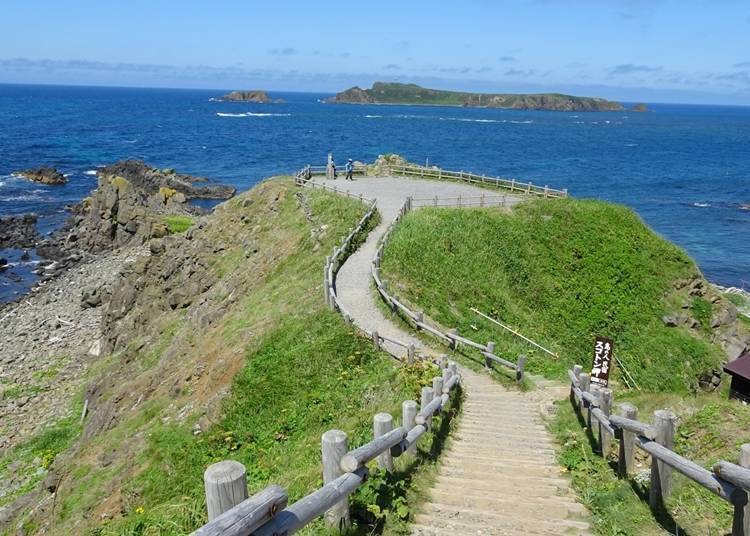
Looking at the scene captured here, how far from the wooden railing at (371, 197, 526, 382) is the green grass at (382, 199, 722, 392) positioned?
2.04 feet

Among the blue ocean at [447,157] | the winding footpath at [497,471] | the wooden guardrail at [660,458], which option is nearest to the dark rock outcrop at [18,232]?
the blue ocean at [447,157]

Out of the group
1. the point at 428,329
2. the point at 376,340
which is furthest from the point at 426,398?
the point at 428,329

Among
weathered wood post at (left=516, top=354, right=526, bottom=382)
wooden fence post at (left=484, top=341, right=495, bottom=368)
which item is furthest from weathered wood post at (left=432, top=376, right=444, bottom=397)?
wooden fence post at (left=484, top=341, right=495, bottom=368)

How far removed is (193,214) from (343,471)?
61.6 metres

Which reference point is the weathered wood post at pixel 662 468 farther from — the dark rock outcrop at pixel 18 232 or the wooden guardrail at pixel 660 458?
the dark rock outcrop at pixel 18 232

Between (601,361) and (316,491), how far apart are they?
→ 12.1 m

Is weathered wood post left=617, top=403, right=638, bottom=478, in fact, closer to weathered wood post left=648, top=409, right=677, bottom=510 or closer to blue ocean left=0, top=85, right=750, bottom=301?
weathered wood post left=648, top=409, right=677, bottom=510

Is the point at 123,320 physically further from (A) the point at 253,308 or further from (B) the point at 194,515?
(B) the point at 194,515

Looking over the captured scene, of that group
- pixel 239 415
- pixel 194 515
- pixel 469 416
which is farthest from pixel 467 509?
pixel 239 415

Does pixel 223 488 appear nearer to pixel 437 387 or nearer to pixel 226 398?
pixel 437 387

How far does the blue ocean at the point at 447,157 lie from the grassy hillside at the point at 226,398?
84.9 ft

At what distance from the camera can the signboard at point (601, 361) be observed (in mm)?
16375

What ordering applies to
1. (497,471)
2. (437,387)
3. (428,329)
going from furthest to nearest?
1. (428,329)
2. (437,387)
3. (497,471)

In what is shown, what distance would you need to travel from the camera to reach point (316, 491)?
6645 mm
